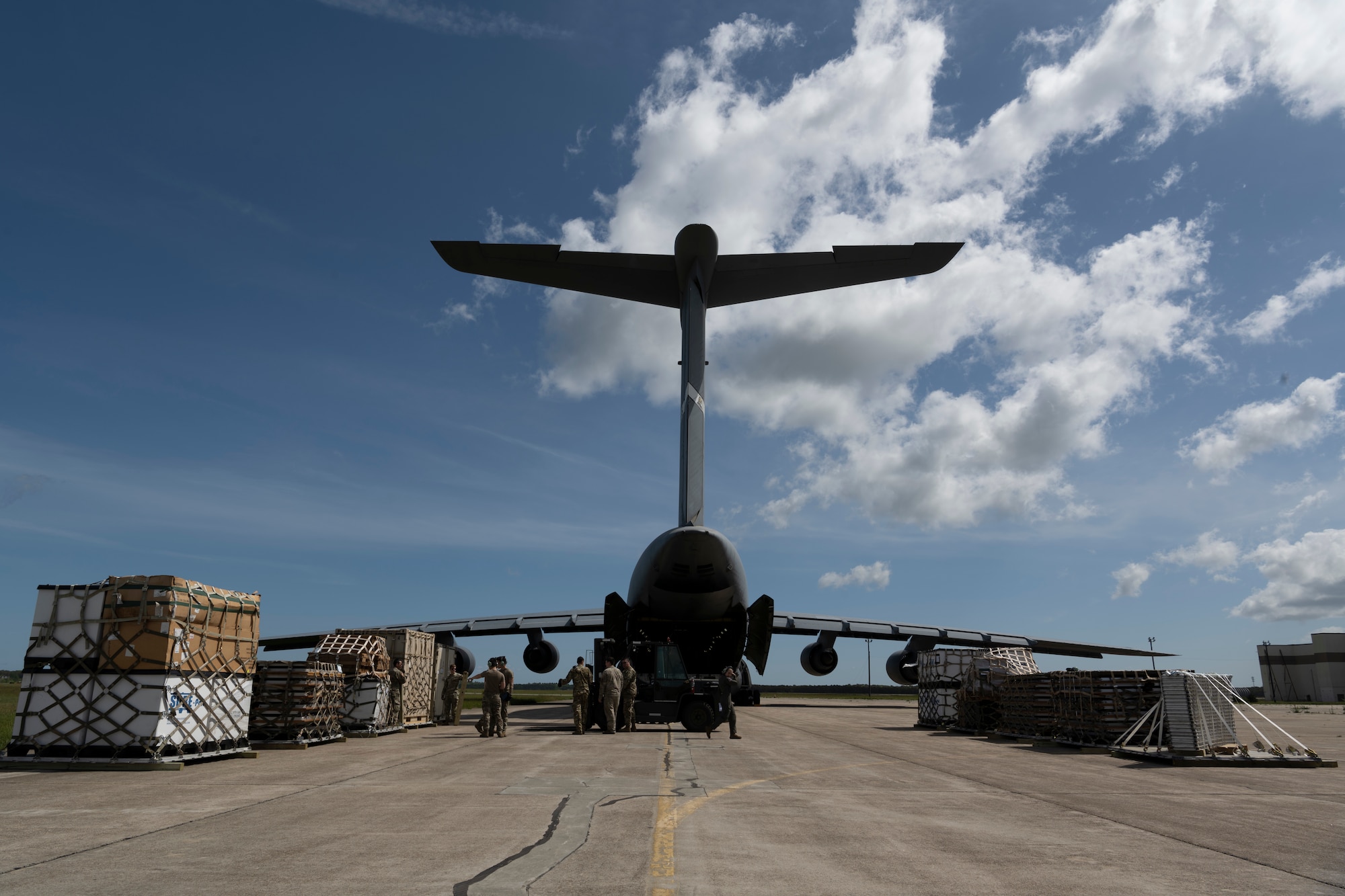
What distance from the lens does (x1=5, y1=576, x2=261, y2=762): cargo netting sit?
37.7ft

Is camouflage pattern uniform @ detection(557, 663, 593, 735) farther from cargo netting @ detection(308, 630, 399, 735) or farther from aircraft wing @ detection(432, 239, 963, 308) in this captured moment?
aircraft wing @ detection(432, 239, 963, 308)

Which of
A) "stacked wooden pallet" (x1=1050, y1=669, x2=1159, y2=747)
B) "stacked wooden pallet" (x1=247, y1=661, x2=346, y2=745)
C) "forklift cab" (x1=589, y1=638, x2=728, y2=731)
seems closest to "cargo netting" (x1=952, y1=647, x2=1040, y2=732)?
"stacked wooden pallet" (x1=1050, y1=669, x2=1159, y2=747)

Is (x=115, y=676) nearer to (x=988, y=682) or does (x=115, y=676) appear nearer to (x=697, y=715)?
(x=697, y=715)

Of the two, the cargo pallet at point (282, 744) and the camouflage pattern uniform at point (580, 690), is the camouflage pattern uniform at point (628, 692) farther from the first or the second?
the cargo pallet at point (282, 744)

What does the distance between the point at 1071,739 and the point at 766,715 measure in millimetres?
15950

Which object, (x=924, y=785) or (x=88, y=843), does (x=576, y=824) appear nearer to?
(x=88, y=843)

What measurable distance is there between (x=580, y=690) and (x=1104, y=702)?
10218mm

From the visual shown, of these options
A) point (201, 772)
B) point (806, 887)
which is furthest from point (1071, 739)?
point (201, 772)

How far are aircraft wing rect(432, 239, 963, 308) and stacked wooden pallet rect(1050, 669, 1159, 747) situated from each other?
10077 mm

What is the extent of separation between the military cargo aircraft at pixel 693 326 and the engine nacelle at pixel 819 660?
10095mm

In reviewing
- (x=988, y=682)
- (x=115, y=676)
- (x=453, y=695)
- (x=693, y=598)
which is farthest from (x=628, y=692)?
(x=115, y=676)

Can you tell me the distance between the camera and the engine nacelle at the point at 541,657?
3127cm

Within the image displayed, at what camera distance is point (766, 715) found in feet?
104

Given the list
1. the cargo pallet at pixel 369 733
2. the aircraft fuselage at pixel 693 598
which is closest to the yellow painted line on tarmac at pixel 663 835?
the aircraft fuselage at pixel 693 598
